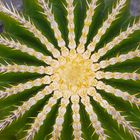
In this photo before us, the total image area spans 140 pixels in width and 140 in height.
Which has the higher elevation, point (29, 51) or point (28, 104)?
point (29, 51)

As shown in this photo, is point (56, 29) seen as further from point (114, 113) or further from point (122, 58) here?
point (114, 113)

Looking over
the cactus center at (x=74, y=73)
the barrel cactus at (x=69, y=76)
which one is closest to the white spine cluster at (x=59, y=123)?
the barrel cactus at (x=69, y=76)

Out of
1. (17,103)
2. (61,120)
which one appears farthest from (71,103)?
(17,103)

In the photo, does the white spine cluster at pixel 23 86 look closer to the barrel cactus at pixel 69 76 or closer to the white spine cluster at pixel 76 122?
the barrel cactus at pixel 69 76

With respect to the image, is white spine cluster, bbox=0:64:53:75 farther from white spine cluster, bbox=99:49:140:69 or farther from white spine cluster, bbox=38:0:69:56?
white spine cluster, bbox=99:49:140:69

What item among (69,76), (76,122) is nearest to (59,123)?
(76,122)

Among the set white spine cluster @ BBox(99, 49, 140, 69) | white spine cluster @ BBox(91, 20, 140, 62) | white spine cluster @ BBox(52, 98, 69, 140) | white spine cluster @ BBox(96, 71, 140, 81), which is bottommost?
white spine cluster @ BBox(52, 98, 69, 140)

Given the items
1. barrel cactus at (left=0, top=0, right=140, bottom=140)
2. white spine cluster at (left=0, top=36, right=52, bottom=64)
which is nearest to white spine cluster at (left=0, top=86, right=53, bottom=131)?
barrel cactus at (left=0, top=0, right=140, bottom=140)
